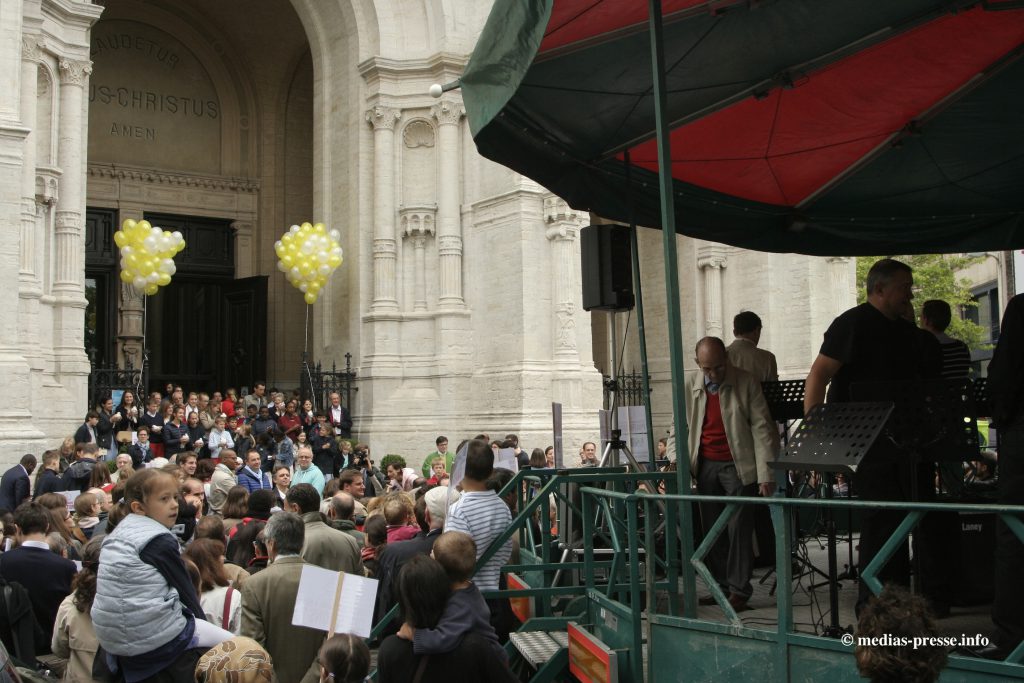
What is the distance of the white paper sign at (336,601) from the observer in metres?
4.48

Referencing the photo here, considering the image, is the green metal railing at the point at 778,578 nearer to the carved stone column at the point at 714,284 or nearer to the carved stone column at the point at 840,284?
the carved stone column at the point at 840,284

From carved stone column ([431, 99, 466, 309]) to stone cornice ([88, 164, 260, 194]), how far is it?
8.48m

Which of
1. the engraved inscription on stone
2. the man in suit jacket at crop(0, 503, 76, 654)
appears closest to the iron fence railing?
the engraved inscription on stone

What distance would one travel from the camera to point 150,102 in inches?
1073

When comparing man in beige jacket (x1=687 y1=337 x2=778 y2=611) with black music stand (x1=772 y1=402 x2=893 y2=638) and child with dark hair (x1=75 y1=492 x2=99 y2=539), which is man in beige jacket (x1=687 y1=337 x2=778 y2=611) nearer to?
black music stand (x1=772 y1=402 x2=893 y2=638)

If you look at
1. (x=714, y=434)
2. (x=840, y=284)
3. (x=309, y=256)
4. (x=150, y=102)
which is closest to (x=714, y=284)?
(x=840, y=284)

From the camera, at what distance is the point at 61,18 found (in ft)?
61.2

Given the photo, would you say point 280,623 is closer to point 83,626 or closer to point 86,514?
point 83,626

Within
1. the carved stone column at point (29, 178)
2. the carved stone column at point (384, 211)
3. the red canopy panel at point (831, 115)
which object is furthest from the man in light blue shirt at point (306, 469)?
the carved stone column at point (384, 211)

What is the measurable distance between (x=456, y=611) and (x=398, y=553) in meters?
2.35

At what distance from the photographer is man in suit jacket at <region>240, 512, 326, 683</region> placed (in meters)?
5.41

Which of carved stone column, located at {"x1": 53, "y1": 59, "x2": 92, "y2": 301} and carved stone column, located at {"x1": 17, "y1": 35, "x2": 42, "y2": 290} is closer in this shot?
carved stone column, located at {"x1": 17, "y1": 35, "x2": 42, "y2": 290}

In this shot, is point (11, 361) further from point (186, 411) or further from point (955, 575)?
point (955, 575)

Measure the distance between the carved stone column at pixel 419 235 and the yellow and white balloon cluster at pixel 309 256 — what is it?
1.63m
